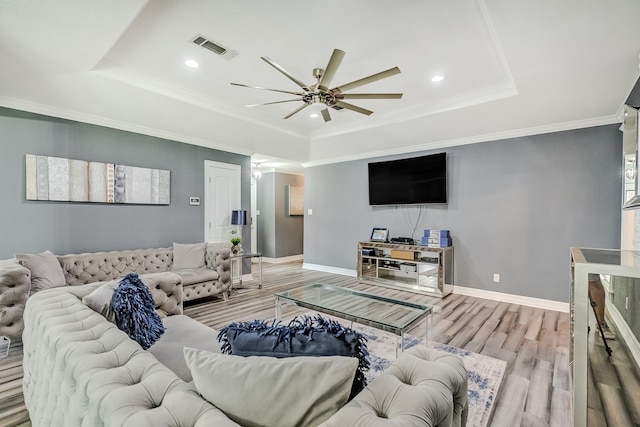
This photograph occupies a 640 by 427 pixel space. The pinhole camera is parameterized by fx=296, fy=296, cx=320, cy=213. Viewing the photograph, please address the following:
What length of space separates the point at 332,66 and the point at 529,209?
3638 mm

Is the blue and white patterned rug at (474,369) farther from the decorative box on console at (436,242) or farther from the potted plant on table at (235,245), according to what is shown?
the potted plant on table at (235,245)

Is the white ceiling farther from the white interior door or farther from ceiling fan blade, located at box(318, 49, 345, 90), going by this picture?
the white interior door

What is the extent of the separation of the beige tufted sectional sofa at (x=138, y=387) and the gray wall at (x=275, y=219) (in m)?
6.21

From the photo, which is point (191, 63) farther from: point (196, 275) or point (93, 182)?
point (196, 275)

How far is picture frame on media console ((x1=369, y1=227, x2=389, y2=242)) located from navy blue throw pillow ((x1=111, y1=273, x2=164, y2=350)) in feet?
14.5

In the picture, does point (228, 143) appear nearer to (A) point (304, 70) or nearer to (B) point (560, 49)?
(A) point (304, 70)

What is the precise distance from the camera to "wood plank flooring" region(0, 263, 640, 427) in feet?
6.11

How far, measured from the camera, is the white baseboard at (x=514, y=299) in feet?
13.1

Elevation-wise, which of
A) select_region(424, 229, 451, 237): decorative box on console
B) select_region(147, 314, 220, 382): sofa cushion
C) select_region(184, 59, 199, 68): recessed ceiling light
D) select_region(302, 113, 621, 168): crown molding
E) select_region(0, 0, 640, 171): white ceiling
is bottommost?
select_region(147, 314, 220, 382): sofa cushion

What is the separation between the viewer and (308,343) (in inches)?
38.2

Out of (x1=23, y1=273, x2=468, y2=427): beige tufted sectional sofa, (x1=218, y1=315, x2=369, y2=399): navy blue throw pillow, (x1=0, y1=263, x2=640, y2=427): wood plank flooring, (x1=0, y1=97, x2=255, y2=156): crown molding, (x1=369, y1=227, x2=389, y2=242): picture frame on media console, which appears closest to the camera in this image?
(x1=23, y1=273, x2=468, y2=427): beige tufted sectional sofa

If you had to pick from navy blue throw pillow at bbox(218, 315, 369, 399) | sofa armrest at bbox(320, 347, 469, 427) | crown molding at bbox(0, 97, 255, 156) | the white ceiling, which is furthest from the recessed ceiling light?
sofa armrest at bbox(320, 347, 469, 427)

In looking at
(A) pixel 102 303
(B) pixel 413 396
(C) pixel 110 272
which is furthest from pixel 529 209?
(C) pixel 110 272

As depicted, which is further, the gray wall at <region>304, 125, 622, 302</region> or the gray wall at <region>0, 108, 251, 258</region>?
the gray wall at <region>304, 125, 622, 302</region>
